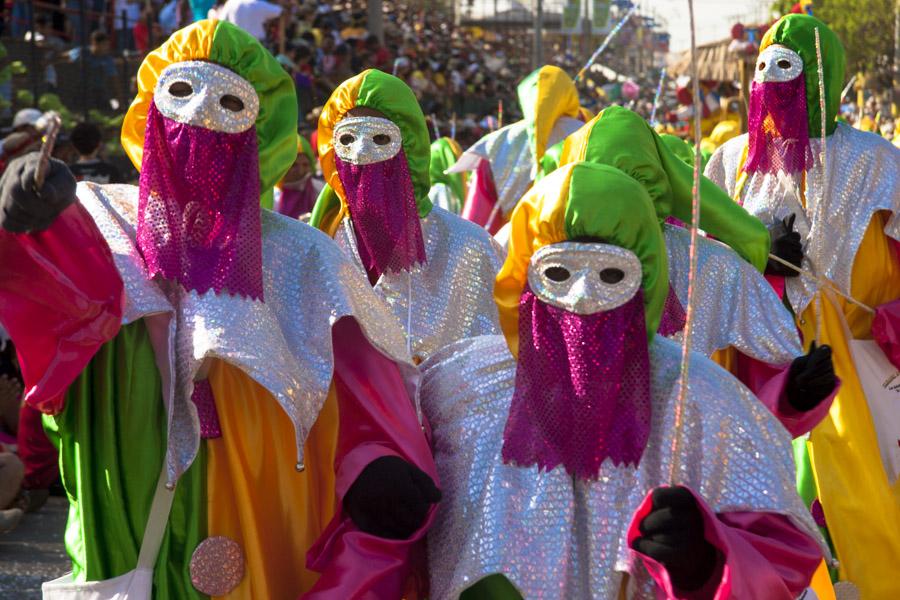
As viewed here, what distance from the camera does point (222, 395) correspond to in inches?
130

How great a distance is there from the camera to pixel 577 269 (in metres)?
3.10

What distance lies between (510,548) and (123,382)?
0.84m

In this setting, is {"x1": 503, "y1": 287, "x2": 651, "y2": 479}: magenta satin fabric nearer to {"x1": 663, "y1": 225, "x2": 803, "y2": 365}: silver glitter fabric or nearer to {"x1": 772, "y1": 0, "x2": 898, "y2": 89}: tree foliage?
{"x1": 663, "y1": 225, "x2": 803, "y2": 365}: silver glitter fabric

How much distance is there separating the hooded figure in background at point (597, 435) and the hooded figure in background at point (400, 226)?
2.09m

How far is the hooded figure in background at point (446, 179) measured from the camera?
30.0ft

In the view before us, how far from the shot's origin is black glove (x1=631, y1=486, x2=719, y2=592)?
2.81 metres

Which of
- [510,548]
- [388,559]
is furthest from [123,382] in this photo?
[510,548]

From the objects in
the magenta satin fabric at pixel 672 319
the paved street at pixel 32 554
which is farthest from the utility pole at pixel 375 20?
the magenta satin fabric at pixel 672 319

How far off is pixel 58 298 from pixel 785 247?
299 centimetres

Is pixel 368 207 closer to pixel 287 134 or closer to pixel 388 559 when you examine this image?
pixel 287 134

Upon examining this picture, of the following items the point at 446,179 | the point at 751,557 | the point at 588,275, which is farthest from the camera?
the point at 446,179

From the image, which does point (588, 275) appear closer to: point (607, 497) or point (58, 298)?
point (607, 497)

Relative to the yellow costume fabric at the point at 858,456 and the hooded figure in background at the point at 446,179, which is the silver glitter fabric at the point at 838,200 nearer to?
the yellow costume fabric at the point at 858,456

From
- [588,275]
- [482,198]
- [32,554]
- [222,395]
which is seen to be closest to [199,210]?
[222,395]
